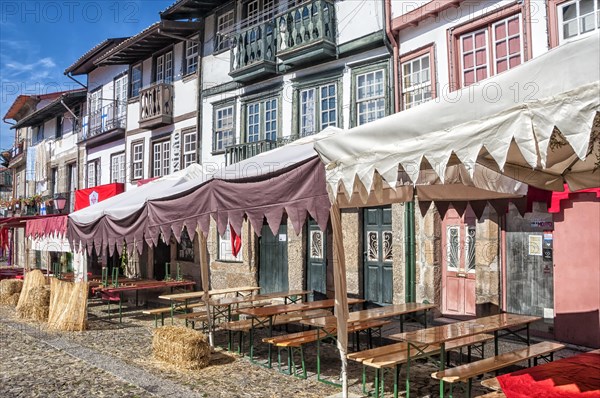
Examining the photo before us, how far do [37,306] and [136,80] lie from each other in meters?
11.5

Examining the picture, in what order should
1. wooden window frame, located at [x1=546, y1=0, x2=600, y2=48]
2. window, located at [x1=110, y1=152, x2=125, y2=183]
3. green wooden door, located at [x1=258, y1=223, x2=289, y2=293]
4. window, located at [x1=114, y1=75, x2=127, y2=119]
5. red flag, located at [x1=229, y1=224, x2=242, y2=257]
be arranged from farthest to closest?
window, located at [x1=110, y1=152, x2=125, y2=183] < window, located at [x1=114, y1=75, x2=127, y2=119] < red flag, located at [x1=229, y1=224, x2=242, y2=257] < green wooden door, located at [x1=258, y1=223, x2=289, y2=293] < wooden window frame, located at [x1=546, y1=0, x2=600, y2=48]

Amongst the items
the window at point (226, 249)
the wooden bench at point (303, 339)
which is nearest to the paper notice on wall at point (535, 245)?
the wooden bench at point (303, 339)

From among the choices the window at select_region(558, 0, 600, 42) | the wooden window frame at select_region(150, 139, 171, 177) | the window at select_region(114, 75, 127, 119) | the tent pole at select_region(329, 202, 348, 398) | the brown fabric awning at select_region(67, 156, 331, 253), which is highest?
the window at select_region(114, 75, 127, 119)

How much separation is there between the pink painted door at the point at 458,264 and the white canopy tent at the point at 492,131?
5.25 meters

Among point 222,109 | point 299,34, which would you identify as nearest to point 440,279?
point 299,34

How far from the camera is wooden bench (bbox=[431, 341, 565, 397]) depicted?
4.56 meters

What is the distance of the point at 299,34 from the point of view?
43.1 feet

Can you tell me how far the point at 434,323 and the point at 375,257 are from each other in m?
2.20

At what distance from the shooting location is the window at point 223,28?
53.2 ft

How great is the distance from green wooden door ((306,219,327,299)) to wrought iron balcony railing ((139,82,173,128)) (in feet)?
25.3

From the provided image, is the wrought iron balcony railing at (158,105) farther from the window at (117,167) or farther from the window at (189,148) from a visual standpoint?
the window at (117,167)

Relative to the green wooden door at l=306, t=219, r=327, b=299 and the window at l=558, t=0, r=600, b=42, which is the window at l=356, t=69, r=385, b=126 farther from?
the window at l=558, t=0, r=600, b=42

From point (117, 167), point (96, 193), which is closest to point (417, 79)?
point (117, 167)

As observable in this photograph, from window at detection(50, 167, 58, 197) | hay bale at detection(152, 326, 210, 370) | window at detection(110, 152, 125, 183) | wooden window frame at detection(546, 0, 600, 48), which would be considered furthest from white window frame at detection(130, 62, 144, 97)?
wooden window frame at detection(546, 0, 600, 48)
